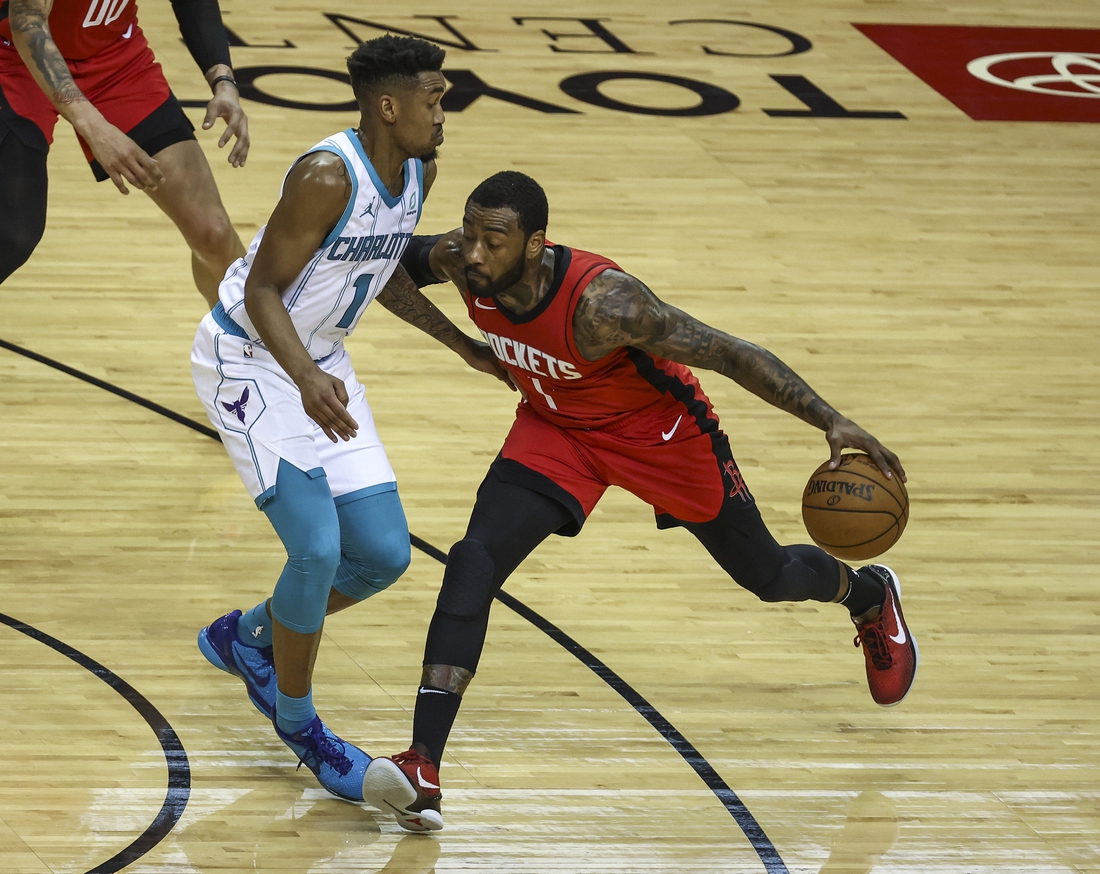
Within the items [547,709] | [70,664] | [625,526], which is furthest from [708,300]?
[70,664]

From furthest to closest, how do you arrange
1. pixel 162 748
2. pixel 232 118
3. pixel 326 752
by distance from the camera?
pixel 232 118
pixel 162 748
pixel 326 752

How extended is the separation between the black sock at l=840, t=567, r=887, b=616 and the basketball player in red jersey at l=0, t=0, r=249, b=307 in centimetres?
230

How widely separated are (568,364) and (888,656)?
133cm

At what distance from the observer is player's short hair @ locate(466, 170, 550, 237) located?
3.69 m

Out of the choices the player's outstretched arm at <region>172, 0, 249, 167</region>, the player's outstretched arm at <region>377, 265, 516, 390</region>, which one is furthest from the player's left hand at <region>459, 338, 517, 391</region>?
the player's outstretched arm at <region>172, 0, 249, 167</region>

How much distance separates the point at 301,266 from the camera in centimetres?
364

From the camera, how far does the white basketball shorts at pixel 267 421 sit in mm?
3717

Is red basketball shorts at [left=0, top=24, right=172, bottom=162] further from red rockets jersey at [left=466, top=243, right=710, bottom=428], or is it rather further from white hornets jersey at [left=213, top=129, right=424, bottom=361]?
red rockets jersey at [left=466, top=243, right=710, bottom=428]

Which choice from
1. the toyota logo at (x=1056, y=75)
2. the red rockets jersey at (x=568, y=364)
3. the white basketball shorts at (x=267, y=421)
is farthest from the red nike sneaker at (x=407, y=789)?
the toyota logo at (x=1056, y=75)

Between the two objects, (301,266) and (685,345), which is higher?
(301,266)

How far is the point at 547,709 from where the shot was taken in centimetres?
434

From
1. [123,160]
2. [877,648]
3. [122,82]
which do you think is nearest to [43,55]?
[123,160]

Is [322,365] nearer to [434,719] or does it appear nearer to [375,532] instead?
[375,532]

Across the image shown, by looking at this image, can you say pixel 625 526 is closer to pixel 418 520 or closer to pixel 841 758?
pixel 418 520
